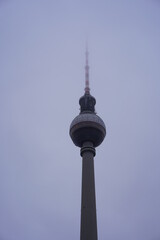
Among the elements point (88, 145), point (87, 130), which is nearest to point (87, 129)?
point (87, 130)

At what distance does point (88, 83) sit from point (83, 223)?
3389cm

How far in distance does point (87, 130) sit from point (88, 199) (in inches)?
547

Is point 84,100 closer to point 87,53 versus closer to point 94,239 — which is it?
point 87,53

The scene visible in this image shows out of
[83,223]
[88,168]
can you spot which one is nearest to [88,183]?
[88,168]

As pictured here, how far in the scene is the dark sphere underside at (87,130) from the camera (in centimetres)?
6191

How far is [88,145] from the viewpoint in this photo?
60.9 metres

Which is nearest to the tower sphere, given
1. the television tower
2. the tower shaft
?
the television tower

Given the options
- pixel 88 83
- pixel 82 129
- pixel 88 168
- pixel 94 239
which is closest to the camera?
pixel 94 239

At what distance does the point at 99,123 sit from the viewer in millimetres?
62750

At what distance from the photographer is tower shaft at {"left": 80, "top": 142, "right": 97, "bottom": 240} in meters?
49.5

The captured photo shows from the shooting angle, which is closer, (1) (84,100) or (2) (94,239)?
(2) (94,239)

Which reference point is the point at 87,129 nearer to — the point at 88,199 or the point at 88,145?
the point at 88,145

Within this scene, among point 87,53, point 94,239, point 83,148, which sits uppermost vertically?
point 87,53

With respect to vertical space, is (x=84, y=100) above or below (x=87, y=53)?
below
